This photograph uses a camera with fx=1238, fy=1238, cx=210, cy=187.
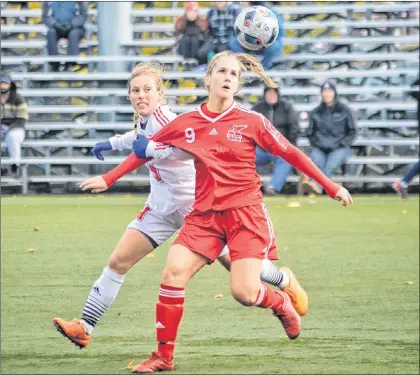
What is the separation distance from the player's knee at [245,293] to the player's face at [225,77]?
102cm

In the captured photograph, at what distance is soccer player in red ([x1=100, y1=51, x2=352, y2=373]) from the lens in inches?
259

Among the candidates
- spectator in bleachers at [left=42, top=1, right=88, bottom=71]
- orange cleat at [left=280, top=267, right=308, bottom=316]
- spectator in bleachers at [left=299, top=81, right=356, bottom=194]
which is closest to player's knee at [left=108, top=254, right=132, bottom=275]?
orange cleat at [left=280, top=267, right=308, bottom=316]

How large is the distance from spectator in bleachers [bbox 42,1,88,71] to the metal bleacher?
31 centimetres

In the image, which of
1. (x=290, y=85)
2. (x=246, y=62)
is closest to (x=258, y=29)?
(x=246, y=62)

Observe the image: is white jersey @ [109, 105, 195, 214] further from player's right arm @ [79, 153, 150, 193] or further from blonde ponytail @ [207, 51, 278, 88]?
blonde ponytail @ [207, 51, 278, 88]

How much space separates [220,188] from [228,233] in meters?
0.26

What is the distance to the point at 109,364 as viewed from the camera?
6.78 meters

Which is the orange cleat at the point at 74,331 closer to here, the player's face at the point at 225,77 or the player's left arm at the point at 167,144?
the player's left arm at the point at 167,144

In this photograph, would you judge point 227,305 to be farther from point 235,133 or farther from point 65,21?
point 65,21

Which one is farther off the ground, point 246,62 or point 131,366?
point 246,62

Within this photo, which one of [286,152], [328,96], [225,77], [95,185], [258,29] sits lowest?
[328,96]

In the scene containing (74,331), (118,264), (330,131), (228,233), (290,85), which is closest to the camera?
(228,233)

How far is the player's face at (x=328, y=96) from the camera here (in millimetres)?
17203

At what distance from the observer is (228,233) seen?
6688 mm
